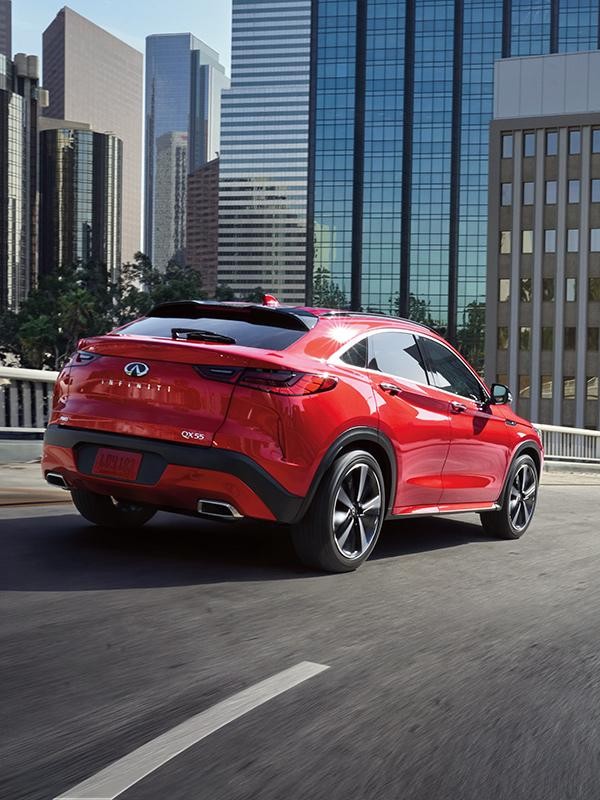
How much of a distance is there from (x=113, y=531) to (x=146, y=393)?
172 centimetres

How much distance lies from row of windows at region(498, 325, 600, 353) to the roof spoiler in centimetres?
7280

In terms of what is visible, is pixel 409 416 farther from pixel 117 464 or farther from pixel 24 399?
pixel 24 399

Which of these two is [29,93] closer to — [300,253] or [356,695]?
[300,253]

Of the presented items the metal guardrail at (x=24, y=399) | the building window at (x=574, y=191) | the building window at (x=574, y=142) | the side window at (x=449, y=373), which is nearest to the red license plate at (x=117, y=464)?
the side window at (x=449, y=373)

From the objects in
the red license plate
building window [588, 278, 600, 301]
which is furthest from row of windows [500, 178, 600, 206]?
the red license plate

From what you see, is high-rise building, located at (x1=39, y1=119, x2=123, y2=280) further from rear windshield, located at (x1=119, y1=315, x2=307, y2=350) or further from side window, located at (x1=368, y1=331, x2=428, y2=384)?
rear windshield, located at (x1=119, y1=315, x2=307, y2=350)

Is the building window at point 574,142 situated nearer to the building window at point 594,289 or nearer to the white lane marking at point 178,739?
the building window at point 594,289

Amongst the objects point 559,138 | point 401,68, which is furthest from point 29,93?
point 559,138

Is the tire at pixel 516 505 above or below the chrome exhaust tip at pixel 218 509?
below

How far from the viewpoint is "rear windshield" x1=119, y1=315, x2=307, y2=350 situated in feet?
19.3

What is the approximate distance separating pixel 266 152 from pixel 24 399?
16909 cm

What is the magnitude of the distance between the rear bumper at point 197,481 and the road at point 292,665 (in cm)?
40

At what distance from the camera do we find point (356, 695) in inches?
145

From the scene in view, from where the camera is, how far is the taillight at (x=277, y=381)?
5598 millimetres
